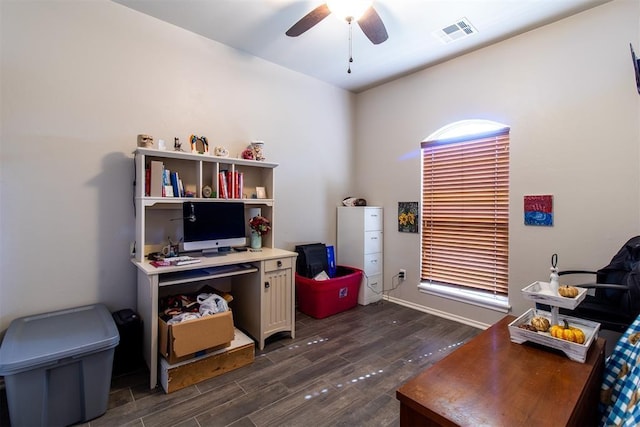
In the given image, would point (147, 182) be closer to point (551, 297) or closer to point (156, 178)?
point (156, 178)

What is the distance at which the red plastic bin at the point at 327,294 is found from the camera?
3.27 m

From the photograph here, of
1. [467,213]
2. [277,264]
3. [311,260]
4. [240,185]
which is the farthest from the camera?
[311,260]

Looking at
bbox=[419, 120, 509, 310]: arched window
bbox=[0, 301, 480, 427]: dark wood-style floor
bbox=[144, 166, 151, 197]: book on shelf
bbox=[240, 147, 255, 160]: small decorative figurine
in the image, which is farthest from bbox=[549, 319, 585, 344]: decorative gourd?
bbox=[144, 166, 151, 197]: book on shelf

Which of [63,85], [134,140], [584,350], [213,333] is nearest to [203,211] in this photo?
[134,140]

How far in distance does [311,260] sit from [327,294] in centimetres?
45

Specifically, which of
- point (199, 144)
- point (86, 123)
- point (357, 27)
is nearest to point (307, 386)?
point (199, 144)

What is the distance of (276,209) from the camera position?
3506mm

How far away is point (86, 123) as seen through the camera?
2326 mm

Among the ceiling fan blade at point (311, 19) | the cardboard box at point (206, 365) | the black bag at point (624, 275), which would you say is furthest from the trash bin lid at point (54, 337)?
the black bag at point (624, 275)

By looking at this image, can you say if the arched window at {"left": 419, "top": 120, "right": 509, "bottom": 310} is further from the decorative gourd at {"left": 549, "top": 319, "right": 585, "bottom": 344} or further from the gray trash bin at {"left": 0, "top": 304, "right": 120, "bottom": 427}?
the gray trash bin at {"left": 0, "top": 304, "right": 120, "bottom": 427}

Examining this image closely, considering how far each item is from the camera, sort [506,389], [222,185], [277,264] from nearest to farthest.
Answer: [506,389] → [277,264] → [222,185]

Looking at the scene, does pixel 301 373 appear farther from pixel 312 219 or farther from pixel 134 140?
pixel 134 140

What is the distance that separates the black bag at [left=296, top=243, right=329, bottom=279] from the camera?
3484 millimetres

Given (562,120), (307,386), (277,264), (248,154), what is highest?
(562,120)
